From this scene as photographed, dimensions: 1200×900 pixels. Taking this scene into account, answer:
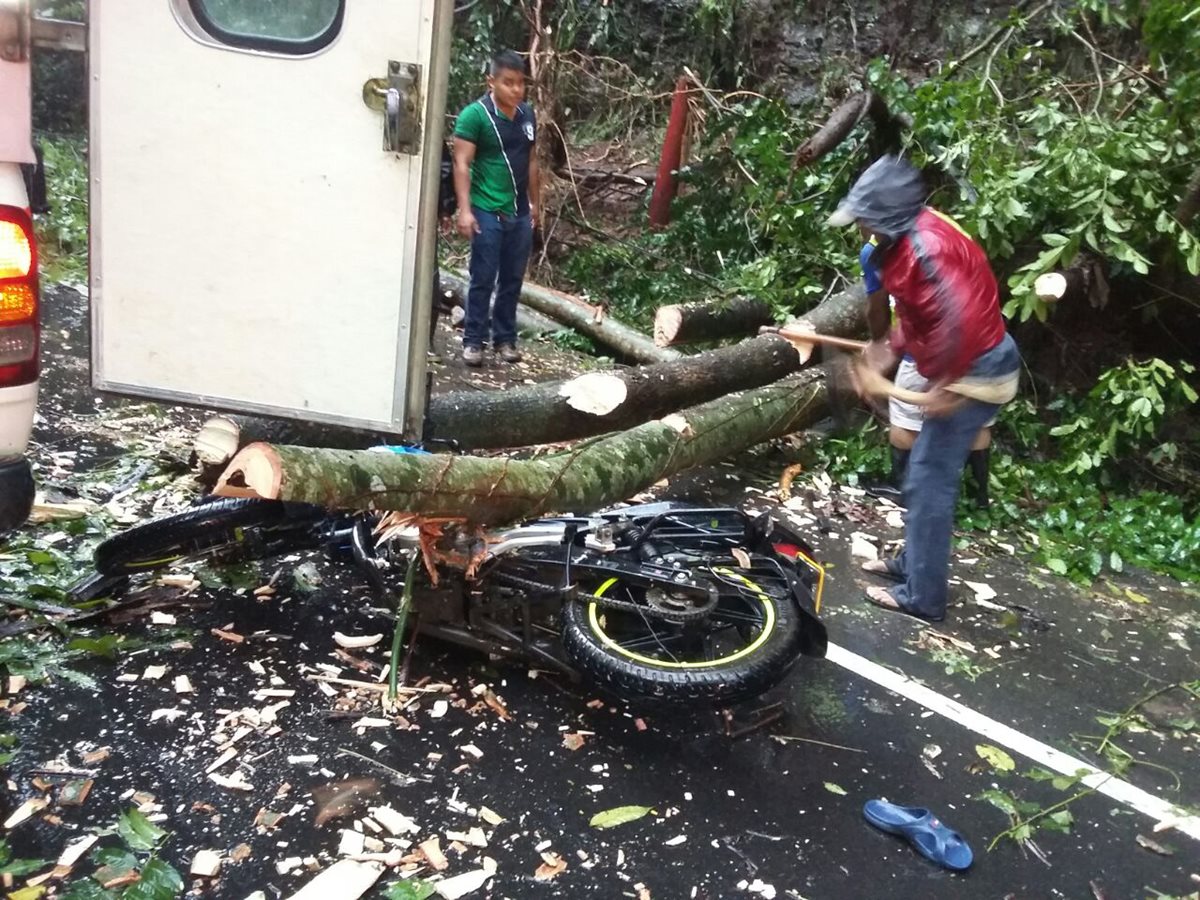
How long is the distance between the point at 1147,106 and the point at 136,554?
657 cm

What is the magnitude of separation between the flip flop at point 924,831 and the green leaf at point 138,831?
1.99 meters

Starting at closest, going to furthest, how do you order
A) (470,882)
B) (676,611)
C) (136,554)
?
(470,882), (676,611), (136,554)

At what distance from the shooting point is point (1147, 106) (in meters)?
6.19

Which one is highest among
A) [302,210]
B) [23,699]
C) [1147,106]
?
[1147,106]

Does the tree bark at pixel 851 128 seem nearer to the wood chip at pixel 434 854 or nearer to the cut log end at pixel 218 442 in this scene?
the cut log end at pixel 218 442

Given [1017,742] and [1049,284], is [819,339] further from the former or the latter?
[1017,742]

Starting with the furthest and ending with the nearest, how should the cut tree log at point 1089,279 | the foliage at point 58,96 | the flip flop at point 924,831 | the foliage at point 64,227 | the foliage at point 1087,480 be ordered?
the foliage at point 58,96 < the foliage at point 64,227 < the cut tree log at point 1089,279 < the foliage at point 1087,480 < the flip flop at point 924,831

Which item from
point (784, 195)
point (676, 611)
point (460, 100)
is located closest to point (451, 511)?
point (676, 611)

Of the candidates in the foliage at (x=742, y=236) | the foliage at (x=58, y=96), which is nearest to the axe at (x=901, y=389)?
the foliage at (x=742, y=236)

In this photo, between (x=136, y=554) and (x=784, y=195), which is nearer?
(x=136, y=554)

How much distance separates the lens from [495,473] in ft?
10.4

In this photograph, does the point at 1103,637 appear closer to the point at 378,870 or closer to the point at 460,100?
the point at 378,870

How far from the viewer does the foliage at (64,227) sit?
751 cm

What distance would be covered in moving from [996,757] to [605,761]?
135cm
